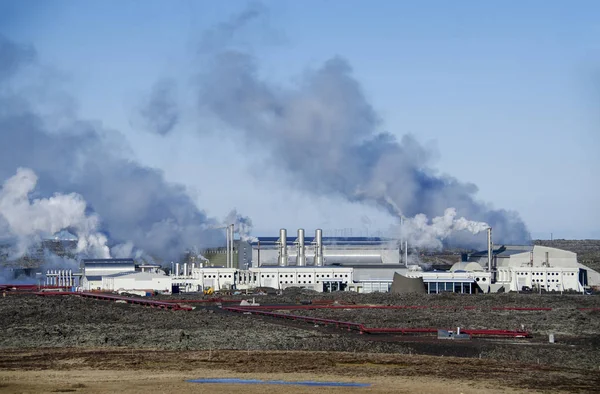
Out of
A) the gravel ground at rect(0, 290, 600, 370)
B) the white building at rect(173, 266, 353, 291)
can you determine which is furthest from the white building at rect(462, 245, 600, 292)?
the gravel ground at rect(0, 290, 600, 370)

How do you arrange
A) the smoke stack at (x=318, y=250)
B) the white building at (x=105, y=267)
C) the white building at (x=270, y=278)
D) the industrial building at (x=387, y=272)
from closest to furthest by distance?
the industrial building at (x=387, y=272)
the white building at (x=270, y=278)
the white building at (x=105, y=267)
the smoke stack at (x=318, y=250)

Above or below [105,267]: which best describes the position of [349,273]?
below

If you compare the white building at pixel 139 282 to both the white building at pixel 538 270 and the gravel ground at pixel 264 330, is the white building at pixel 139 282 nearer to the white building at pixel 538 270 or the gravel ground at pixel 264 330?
the gravel ground at pixel 264 330

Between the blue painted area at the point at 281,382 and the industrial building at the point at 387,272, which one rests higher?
the industrial building at the point at 387,272

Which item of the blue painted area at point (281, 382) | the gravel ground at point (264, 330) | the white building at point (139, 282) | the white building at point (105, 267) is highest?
the white building at point (105, 267)

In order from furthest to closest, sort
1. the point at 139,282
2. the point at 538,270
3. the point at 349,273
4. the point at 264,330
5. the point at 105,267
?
the point at 105,267, the point at 349,273, the point at 538,270, the point at 139,282, the point at 264,330

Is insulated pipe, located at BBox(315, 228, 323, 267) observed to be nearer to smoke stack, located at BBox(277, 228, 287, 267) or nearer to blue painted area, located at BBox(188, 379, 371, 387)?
smoke stack, located at BBox(277, 228, 287, 267)

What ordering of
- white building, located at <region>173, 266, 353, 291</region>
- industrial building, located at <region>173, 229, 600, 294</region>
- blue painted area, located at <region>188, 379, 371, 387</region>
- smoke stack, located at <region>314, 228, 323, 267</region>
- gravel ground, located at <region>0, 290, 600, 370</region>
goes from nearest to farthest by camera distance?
blue painted area, located at <region>188, 379, 371, 387</region> < gravel ground, located at <region>0, 290, 600, 370</region> < industrial building, located at <region>173, 229, 600, 294</region> < white building, located at <region>173, 266, 353, 291</region> < smoke stack, located at <region>314, 228, 323, 267</region>

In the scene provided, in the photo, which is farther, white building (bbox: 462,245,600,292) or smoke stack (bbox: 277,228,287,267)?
smoke stack (bbox: 277,228,287,267)

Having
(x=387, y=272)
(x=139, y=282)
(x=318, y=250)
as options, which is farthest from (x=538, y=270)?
(x=139, y=282)

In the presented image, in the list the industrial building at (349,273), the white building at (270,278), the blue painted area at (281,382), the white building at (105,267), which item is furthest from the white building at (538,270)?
the blue painted area at (281,382)

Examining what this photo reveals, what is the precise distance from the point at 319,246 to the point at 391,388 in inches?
3887

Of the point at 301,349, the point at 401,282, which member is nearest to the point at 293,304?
the point at 401,282

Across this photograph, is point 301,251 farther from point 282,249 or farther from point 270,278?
point 270,278
